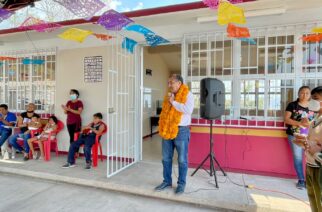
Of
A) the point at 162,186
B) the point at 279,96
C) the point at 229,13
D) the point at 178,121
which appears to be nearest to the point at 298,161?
the point at 279,96

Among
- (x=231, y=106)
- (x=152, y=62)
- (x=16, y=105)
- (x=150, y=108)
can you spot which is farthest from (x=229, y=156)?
(x=16, y=105)

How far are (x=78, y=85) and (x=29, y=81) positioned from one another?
56.2 inches

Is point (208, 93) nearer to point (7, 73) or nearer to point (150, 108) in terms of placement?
point (150, 108)

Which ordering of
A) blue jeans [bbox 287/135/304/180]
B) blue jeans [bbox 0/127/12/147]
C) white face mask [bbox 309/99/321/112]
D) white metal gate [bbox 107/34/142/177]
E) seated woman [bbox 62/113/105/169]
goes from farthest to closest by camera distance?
blue jeans [bbox 0/127/12/147], white metal gate [bbox 107/34/142/177], seated woman [bbox 62/113/105/169], blue jeans [bbox 287/135/304/180], white face mask [bbox 309/99/321/112]

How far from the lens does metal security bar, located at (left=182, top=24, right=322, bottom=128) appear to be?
321cm

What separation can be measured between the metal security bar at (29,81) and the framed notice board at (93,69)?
34.8 inches

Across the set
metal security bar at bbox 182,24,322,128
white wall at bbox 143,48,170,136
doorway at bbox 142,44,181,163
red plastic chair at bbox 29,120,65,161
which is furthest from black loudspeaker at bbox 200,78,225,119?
white wall at bbox 143,48,170,136

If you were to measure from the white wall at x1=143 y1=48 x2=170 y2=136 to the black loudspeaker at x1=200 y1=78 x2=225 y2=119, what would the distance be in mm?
3683

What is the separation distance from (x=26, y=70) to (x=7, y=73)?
70cm

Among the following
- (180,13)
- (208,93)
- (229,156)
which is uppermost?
(180,13)

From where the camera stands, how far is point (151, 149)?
5129mm

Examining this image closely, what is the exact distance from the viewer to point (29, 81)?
500 cm

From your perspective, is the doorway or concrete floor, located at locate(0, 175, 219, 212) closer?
concrete floor, located at locate(0, 175, 219, 212)

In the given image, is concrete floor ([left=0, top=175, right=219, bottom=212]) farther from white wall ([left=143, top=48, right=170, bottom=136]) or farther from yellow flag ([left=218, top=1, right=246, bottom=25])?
white wall ([left=143, top=48, right=170, bottom=136])
